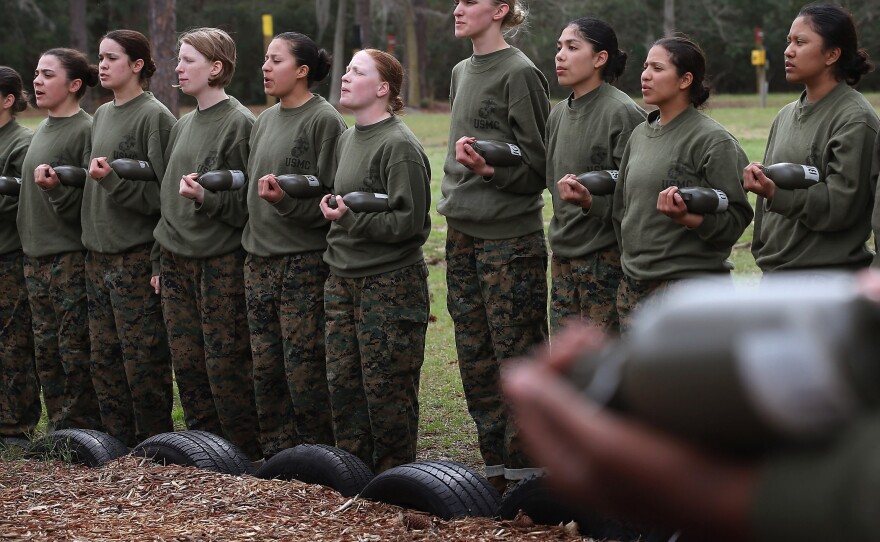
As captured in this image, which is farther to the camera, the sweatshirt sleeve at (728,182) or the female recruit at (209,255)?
the female recruit at (209,255)

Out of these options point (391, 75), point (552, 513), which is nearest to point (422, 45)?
point (391, 75)

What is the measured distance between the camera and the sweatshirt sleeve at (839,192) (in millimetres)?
5039

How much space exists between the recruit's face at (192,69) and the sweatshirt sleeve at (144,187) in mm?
456

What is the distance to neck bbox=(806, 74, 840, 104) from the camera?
525 centimetres

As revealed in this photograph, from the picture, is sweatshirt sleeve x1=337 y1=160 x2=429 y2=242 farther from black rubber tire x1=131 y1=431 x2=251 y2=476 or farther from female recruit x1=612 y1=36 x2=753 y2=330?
black rubber tire x1=131 y1=431 x2=251 y2=476

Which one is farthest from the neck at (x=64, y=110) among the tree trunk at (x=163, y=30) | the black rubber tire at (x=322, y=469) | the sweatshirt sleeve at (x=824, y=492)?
the tree trunk at (x=163, y=30)

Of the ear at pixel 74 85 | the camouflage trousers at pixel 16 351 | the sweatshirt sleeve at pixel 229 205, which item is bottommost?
the camouflage trousers at pixel 16 351

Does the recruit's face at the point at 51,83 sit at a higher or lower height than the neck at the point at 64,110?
higher

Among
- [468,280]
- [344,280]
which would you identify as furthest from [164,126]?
[468,280]

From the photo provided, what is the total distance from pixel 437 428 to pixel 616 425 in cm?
616

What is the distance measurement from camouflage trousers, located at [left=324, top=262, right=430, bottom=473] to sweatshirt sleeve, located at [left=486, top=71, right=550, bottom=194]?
65 cm

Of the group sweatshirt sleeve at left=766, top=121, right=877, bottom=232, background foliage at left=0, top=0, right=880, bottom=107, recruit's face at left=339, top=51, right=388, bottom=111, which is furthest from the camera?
background foliage at left=0, top=0, right=880, bottom=107

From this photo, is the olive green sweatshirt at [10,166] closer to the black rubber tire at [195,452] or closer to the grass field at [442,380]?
the grass field at [442,380]

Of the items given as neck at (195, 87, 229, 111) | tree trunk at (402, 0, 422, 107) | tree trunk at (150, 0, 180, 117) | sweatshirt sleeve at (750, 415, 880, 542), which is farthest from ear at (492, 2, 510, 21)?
tree trunk at (402, 0, 422, 107)
